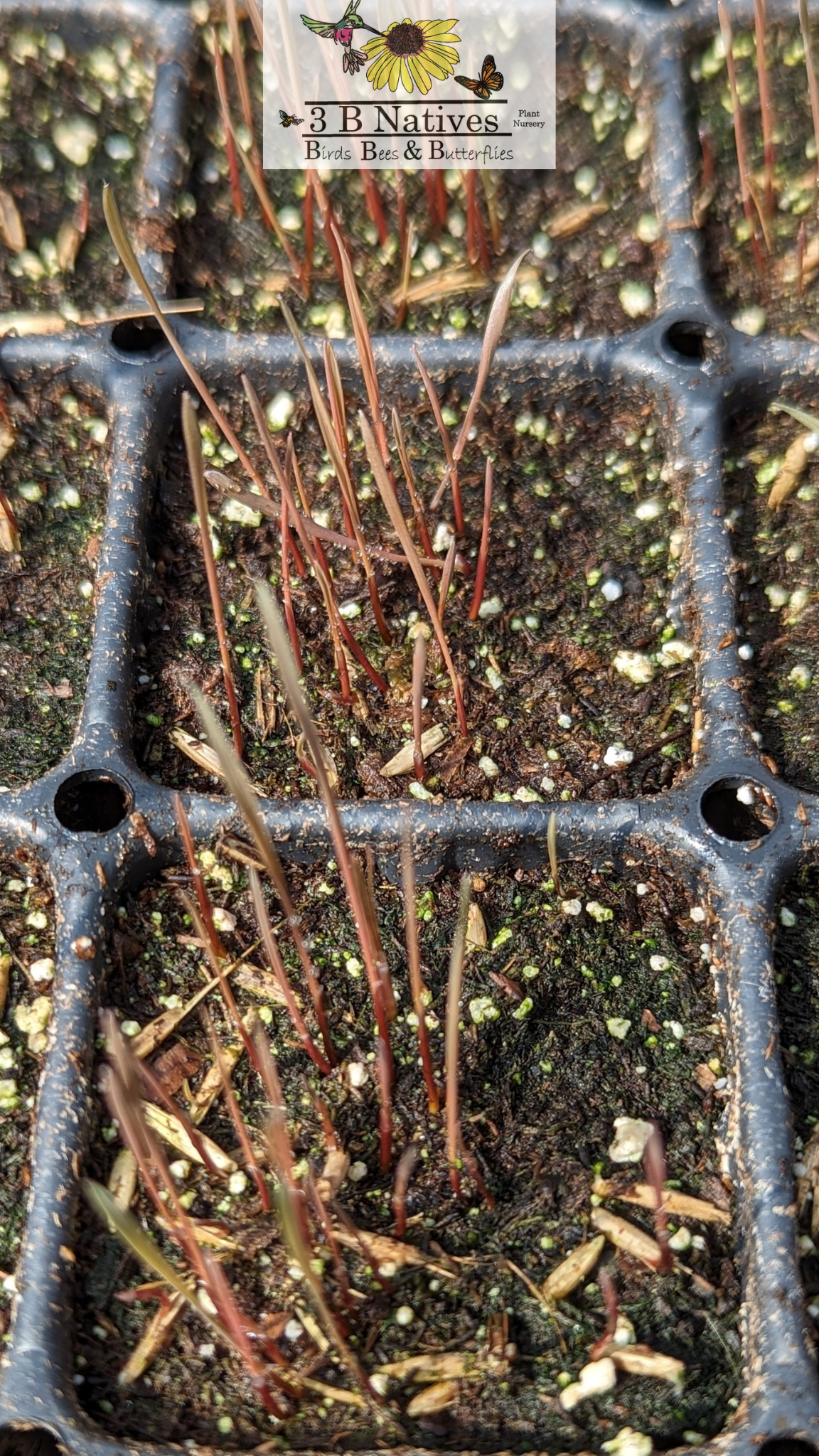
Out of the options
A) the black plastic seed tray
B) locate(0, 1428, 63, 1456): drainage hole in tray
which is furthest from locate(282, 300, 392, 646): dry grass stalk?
locate(0, 1428, 63, 1456): drainage hole in tray

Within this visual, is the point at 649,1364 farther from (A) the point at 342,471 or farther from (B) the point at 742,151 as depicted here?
(B) the point at 742,151

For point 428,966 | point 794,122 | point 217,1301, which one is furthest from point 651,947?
point 794,122

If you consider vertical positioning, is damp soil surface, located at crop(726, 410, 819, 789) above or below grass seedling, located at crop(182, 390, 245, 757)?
above

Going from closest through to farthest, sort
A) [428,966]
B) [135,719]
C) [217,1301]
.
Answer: [217,1301] → [428,966] → [135,719]

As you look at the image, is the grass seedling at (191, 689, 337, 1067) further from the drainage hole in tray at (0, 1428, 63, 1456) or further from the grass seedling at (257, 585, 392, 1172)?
the drainage hole in tray at (0, 1428, 63, 1456)

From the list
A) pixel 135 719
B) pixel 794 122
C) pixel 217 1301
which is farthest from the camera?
pixel 794 122

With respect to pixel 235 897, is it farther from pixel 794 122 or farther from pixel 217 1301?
pixel 794 122
